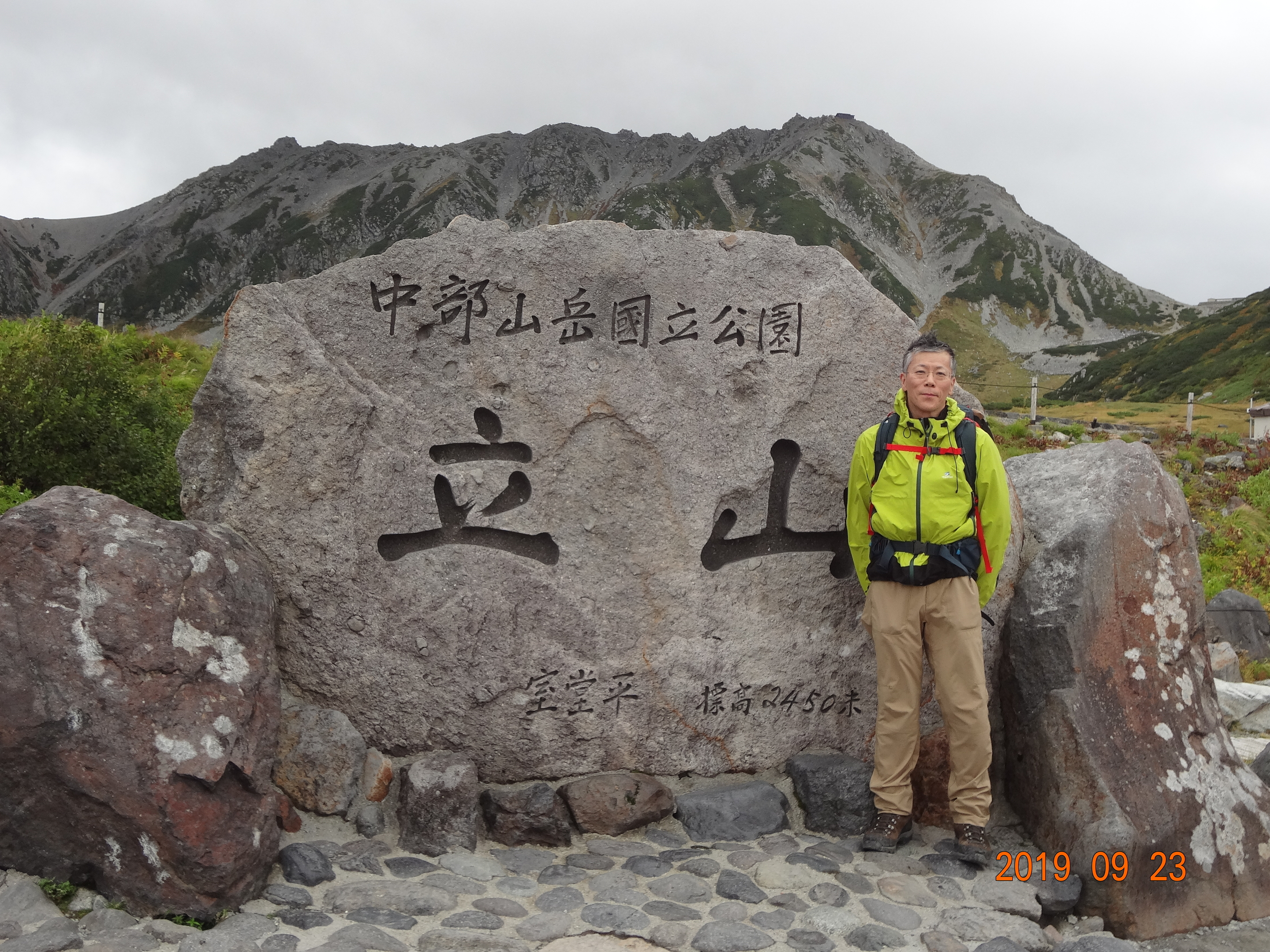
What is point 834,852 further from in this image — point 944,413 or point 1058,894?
point 944,413

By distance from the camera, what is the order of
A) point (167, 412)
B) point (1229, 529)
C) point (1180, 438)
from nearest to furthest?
point (167, 412) < point (1229, 529) < point (1180, 438)

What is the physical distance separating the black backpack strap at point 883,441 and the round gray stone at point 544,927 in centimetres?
277

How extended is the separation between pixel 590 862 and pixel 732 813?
36.8 inches

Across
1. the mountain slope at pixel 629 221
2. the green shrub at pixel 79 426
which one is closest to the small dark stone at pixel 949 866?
the green shrub at pixel 79 426

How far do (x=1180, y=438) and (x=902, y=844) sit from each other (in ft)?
75.4

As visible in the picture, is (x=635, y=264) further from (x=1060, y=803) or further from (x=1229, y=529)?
(x=1229, y=529)

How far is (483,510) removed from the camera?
557 cm

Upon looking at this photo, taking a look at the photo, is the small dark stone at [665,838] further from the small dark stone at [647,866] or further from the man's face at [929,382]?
the man's face at [929,382]

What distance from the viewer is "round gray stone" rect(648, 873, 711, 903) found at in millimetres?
4695

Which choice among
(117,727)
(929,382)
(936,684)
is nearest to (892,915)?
(936,684)

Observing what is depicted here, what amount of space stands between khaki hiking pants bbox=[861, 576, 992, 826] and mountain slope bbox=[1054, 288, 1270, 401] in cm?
4054

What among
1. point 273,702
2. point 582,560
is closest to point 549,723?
point 582,560

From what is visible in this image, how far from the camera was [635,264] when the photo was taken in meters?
5.79

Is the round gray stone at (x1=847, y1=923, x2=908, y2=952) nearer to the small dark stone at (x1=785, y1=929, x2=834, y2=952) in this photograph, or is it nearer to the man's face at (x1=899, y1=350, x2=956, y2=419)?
the small dark stone at (x1=785, y1=929, x2=834, y2=952)
